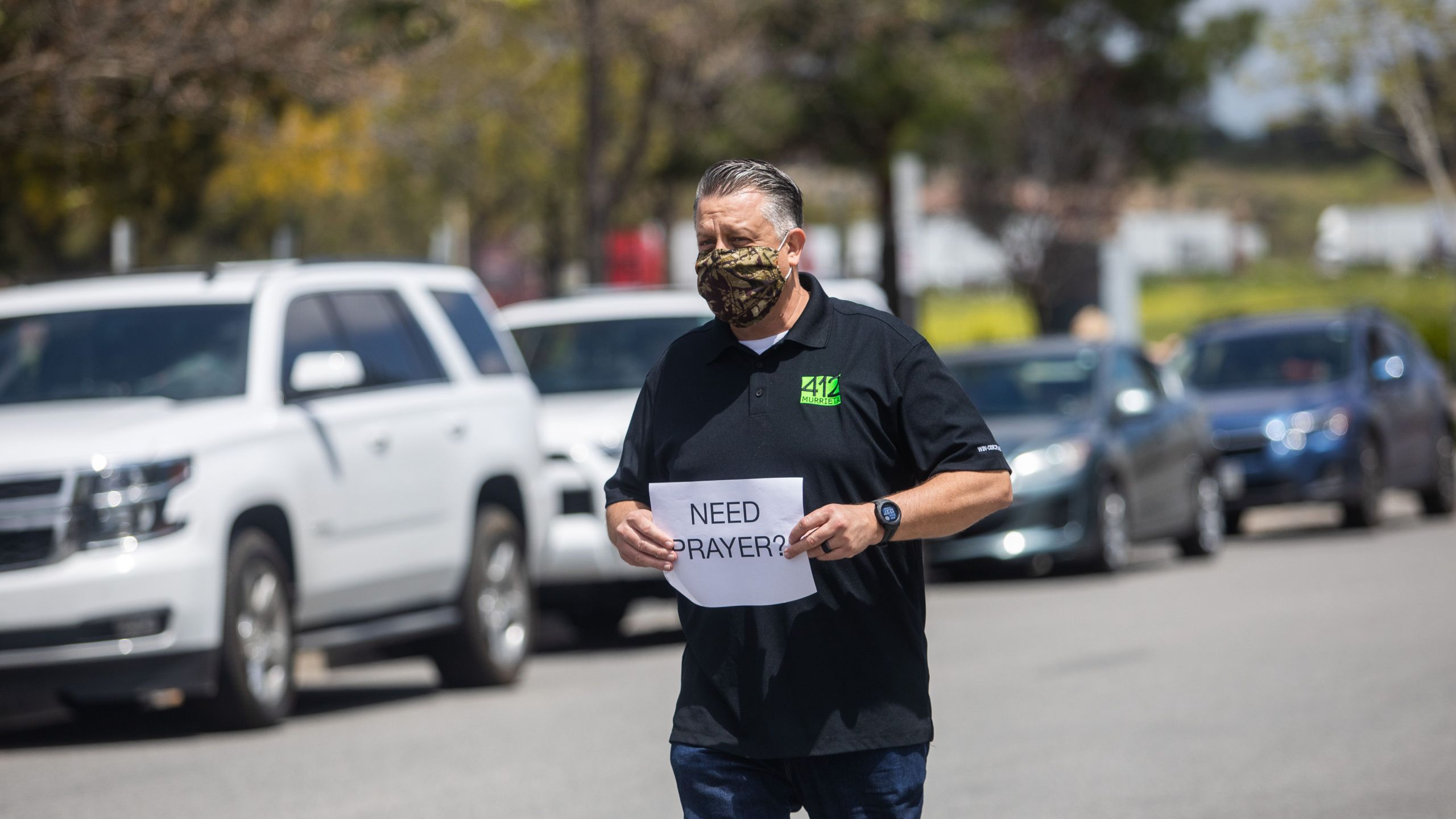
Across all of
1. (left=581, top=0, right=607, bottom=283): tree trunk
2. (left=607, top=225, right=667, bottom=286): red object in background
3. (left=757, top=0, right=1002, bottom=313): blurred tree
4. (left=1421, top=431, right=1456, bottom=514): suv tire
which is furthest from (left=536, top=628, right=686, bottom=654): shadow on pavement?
(left=607, top=225, right=667, bottom=286): red object in background

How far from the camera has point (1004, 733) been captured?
9.18m

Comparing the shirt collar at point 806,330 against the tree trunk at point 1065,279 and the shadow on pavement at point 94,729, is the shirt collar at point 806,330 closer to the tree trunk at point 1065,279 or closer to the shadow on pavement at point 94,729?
the shadow on pavement at point 94,729

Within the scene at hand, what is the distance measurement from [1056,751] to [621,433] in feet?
14.2

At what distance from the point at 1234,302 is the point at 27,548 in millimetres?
67356

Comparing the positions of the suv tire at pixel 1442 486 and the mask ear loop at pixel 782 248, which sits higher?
the mask ear loop at pixel 782 248

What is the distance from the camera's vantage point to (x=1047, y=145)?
120 ft

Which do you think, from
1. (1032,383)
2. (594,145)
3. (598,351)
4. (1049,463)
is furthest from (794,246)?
(594,145)

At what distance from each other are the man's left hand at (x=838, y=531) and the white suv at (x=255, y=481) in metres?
5.41

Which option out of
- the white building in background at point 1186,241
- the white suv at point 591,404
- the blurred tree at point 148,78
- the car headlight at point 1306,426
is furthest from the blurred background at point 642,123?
the white building in background at point 1186,241

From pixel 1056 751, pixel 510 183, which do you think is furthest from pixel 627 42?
pixel 510 183

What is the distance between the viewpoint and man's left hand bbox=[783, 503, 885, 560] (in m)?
3.95

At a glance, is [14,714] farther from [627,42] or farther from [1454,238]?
[1454,238]

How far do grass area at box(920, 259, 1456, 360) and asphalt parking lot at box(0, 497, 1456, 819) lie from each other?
8.43m

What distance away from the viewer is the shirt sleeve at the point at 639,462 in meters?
4.35
